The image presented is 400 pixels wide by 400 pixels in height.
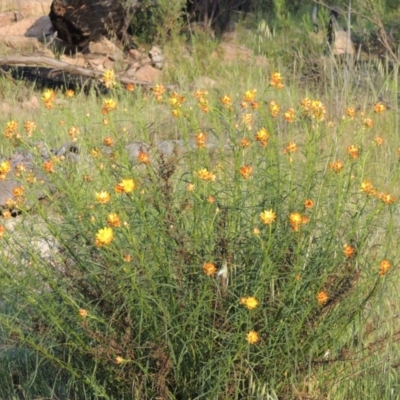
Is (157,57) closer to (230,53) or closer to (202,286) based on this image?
(230,53)

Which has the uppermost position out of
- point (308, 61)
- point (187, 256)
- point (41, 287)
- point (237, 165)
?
point (237, 165)

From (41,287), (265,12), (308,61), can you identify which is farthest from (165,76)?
(41,287)

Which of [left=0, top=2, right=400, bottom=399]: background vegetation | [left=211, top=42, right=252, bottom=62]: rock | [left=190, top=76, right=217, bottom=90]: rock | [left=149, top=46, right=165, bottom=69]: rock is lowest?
[left=211, top=42, right=252, bottom=62]: rock

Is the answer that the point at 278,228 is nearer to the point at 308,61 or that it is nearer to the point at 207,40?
the point at 308,61

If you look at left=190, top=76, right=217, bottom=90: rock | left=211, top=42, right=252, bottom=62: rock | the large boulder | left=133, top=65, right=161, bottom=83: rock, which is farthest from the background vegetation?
left=211, top=42, right=252, bottom=62: rock

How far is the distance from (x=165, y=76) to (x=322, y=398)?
20.3 feet

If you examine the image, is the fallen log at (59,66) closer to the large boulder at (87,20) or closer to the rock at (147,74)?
the rock at (147,74)

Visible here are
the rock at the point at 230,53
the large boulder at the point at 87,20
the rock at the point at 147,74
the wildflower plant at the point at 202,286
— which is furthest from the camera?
the rock at the point at 230,53

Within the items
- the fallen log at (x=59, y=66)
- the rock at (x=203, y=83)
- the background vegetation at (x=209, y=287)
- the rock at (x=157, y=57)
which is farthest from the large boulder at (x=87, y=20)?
the background vegetation at (x=209, y=287)

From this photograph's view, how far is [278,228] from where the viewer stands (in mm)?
2635

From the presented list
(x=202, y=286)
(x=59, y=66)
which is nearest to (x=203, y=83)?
(x=59, y=66)

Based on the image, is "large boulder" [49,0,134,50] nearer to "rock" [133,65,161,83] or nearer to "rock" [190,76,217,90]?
"rock" [133,65,161,83]

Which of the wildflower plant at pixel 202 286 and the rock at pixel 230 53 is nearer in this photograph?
the wildflower plant at pixel 202 286

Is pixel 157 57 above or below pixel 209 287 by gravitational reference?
below
